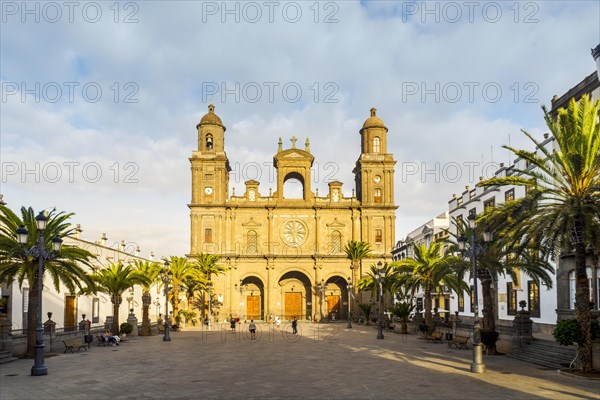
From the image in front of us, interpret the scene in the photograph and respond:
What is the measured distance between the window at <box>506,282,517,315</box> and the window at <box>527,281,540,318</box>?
210 centimetres

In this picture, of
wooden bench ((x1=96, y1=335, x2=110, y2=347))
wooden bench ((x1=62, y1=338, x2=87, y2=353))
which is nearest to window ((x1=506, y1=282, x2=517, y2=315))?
wooden bench ((x1=96, y1=335, x2=110, y2=347))

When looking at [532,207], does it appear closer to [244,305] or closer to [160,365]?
[160,365]

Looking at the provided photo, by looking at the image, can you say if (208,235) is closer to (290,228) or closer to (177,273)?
(290,228)

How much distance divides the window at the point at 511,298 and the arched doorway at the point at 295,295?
105 ft

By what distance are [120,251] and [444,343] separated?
39121mm

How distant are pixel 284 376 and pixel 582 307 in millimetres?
11668

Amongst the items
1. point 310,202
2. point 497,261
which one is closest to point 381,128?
point 310,202

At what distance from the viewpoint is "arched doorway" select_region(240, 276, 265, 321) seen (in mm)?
68375

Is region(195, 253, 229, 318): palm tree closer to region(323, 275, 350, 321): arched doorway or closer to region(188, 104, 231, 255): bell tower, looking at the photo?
region(188, 104, 231, 255): bell tower

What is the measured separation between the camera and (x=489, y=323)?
27.7 meters

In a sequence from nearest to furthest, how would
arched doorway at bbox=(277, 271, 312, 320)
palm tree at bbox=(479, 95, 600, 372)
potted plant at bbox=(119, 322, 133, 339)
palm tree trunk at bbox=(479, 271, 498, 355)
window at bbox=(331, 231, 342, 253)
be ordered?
palm tree at bbox=(479, 95, 600, 372), palm tree trunk at bbox=(479, 271, 498, 355), potted plant at bbox=(119, 322, 133, 339), window at bbox=(331, 231, 342, 253), arched doorway at bbox=(277, 271, 312, 320)

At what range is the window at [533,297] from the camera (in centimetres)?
3675

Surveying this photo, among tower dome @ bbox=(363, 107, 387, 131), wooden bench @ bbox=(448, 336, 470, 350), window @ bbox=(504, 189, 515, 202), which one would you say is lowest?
wooden bench @ bbox=(448, 336, 470, 350)

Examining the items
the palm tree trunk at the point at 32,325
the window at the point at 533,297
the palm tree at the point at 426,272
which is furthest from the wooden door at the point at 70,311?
the window at the point at 533,297
